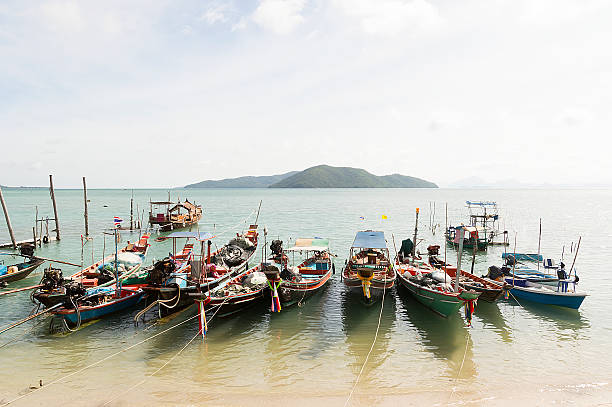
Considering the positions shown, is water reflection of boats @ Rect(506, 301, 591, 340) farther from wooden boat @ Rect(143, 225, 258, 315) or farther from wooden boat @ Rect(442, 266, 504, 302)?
wooden boat @ Rect(143, 225, 258, 315)

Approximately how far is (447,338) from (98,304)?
707 inches

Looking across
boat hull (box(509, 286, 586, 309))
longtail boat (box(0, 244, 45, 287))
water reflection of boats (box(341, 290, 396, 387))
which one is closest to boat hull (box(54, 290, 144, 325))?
longtail boat (box(0, 244, 45, 287))

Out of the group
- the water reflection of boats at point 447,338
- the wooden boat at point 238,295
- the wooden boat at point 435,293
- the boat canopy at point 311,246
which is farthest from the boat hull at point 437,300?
the wooden boat at point 238,295

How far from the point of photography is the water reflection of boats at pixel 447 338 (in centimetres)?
1509

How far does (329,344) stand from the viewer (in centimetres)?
1697

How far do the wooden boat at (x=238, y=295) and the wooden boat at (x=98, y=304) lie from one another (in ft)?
15.5

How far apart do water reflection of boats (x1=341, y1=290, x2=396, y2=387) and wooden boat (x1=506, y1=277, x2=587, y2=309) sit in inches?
291

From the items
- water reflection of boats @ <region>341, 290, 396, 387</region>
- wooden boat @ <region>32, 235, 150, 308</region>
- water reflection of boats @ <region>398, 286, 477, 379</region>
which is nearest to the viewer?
water reflection of boats @ <region>341, 290, 396, 387</region>

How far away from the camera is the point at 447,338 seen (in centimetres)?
1767

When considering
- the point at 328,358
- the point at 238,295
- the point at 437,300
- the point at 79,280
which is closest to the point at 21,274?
the point at 79,280

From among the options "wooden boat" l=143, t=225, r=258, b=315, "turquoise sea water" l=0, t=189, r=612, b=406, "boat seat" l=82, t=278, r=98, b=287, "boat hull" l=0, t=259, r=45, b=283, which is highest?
"wooden boat" l=143, t=225, r=258, b=315

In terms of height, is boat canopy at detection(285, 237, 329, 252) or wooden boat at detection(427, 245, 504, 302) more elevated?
boat canopy at detection(285, 237, 329, 252)

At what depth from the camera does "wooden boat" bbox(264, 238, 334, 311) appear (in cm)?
2055

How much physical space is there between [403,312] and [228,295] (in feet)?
33.9
